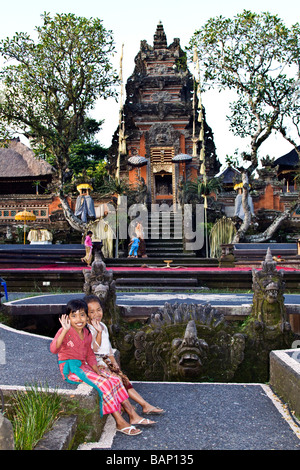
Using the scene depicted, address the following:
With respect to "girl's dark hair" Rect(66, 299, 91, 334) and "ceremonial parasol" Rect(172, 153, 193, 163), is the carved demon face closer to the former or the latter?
"girl's dark hair" Rect(66, 299, 91, 334)

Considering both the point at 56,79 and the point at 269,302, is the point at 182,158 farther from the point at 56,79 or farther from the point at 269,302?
the point at 269,302

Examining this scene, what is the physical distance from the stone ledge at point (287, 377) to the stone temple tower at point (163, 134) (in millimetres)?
17738

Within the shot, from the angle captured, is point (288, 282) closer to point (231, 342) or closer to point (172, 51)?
point (231, 342)

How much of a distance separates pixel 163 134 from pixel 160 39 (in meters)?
6.76

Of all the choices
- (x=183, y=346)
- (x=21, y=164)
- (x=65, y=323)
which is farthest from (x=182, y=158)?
(x=65, y=323)

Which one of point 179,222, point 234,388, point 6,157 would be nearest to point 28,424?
point 234,388

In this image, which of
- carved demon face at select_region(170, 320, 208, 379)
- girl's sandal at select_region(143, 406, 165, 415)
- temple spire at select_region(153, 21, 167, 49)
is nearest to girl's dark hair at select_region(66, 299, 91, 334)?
girl's sandal at select_region(143, 406, 165, 415)

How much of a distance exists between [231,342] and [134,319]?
1.55 metres

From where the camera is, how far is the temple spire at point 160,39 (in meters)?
25.4

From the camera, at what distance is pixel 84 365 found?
146 inches

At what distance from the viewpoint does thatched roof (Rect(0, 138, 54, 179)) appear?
87.5 feet

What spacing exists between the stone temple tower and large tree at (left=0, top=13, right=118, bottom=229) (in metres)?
4.25

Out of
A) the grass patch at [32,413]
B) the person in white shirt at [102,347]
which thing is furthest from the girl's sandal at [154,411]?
the grass patch at [32,413]

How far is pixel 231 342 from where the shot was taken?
17.6 feet
